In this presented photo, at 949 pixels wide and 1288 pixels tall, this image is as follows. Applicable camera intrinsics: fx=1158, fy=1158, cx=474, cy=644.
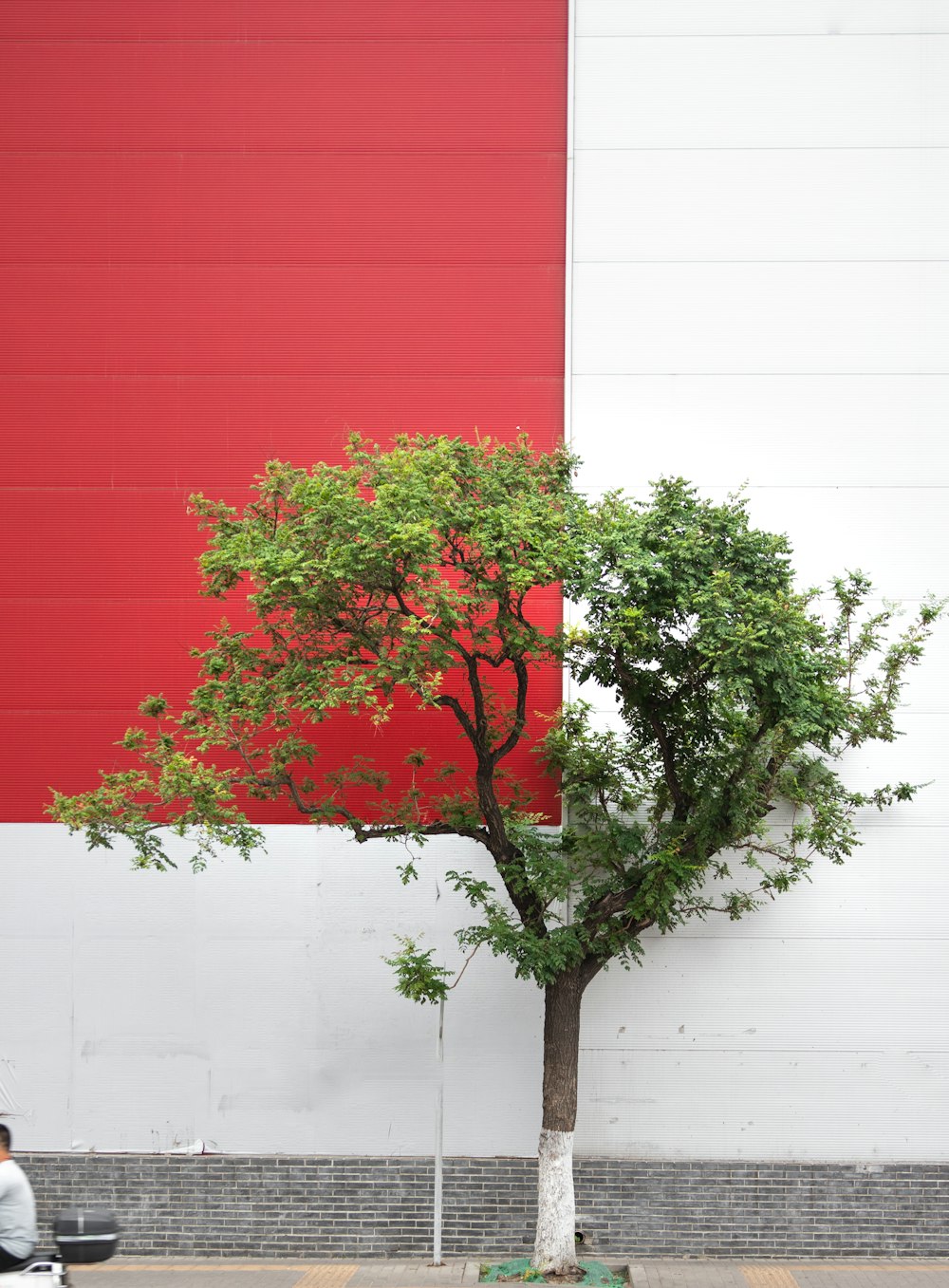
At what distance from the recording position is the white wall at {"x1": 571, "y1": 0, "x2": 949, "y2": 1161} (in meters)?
10.5

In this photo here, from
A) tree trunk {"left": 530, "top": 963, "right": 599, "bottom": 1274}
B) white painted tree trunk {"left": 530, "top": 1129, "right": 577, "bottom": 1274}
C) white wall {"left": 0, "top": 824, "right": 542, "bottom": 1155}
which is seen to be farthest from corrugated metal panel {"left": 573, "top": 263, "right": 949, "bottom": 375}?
white painted tree trunk {"left": 530, "top": 1129, "right": 577, "bottom": 1274}

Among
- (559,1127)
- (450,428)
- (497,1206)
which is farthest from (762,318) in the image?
(497,1206)

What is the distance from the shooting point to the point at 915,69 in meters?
11.1

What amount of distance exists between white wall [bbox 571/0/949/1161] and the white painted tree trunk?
1410 millimetres

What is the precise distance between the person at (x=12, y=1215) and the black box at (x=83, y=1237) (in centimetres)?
49

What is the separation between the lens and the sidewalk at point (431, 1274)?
9500 millimetres

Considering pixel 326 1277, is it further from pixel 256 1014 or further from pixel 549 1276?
pixel 256 1014

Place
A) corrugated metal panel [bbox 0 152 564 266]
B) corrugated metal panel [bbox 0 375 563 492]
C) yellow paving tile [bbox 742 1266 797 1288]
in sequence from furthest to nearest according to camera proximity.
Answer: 1. corrugated metal panel [bbox 0 152 564 266]
2. corrugated metal panel [bbox 0 375 563 492]
3. yellow paving tile [bbox 742 1266 797 1288]

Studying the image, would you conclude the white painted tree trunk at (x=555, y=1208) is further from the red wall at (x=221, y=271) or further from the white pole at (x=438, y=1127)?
the red wall at (x=221, y=271)

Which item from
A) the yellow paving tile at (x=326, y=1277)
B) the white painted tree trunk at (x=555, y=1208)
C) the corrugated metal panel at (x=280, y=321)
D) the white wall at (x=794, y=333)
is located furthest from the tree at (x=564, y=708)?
the corrugated metal panel at (x=280, y=321)

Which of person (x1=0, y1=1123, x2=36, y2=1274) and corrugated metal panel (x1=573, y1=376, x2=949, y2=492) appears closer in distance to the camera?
person (x1=0, y1=1123, x2=36, y2=1274)

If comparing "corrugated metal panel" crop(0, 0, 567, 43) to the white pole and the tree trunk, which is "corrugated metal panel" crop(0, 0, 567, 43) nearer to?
the tree trunk

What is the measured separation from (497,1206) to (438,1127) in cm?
85

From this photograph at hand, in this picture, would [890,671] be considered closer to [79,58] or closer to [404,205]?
[404,205]
